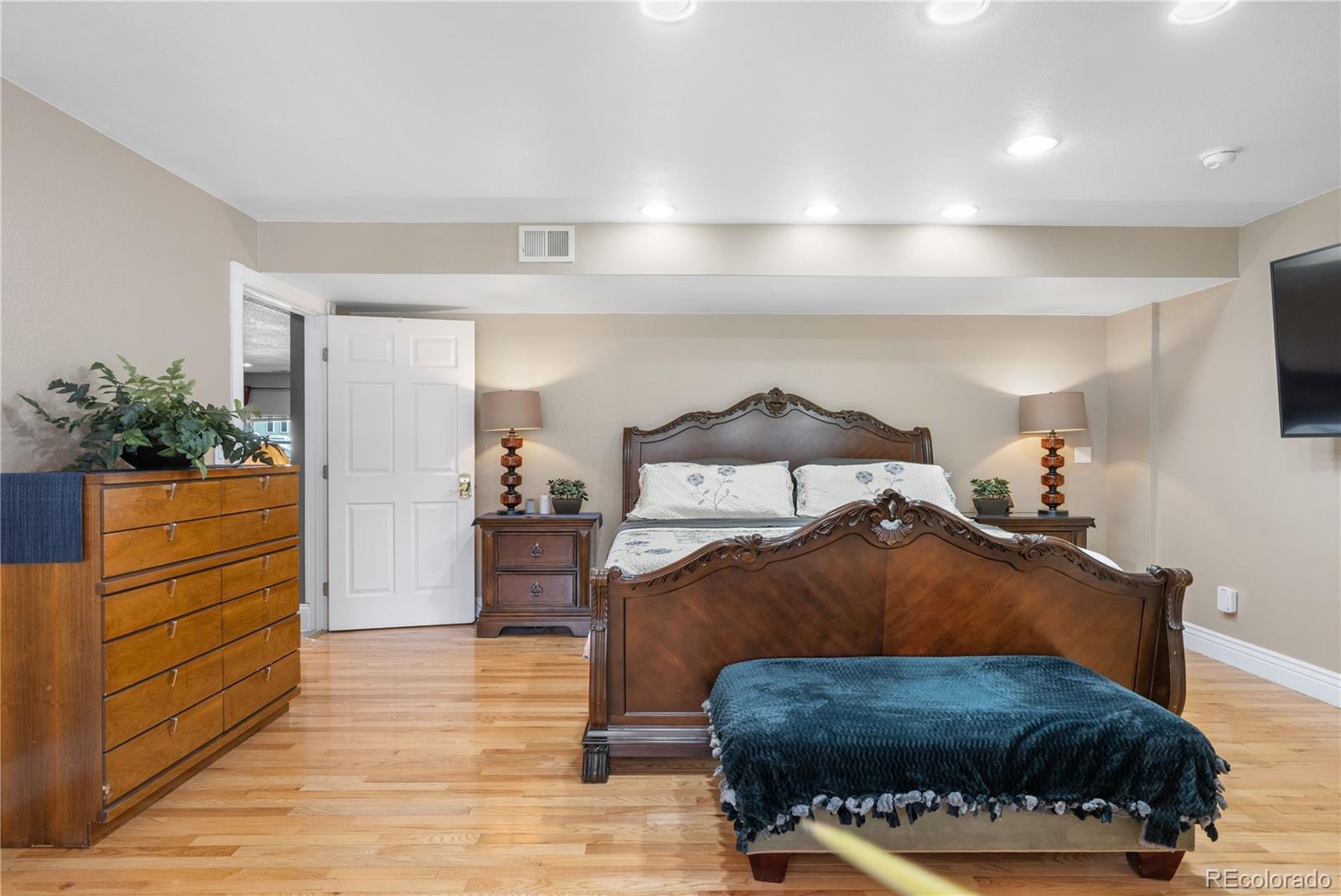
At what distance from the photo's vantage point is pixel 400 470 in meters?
4.14

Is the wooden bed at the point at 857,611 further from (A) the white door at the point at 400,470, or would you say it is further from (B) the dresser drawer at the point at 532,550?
(A) the white door at the point at 400,470

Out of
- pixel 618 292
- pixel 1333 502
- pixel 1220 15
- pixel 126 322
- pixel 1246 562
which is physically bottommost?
pixel 1246 562

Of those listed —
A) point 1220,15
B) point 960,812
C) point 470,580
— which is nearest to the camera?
point 960,812

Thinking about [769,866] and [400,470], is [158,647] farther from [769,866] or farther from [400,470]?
[400,470]

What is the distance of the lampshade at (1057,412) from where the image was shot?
13.6 feet

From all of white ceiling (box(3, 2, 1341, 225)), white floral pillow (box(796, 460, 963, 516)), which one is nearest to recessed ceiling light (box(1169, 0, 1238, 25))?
white ceiling (box(3, 2, 1341, 225))

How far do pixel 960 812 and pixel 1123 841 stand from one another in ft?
1.56

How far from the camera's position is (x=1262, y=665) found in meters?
3.33

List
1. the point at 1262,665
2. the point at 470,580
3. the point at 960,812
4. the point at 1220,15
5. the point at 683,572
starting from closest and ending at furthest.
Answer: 1. the point at 960,812
2. the point at 1220,15
3. the point at 683,572
4. the point at 1262,665
5. the point at 470,580

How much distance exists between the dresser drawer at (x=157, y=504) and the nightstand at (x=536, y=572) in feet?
5.82

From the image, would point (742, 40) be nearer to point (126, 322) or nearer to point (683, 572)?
point (683, 572)

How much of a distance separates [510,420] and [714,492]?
1.31 metres

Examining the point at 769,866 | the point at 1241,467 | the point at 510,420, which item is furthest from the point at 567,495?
the point at 1241,467

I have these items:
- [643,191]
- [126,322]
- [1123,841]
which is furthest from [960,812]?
[126,322]
